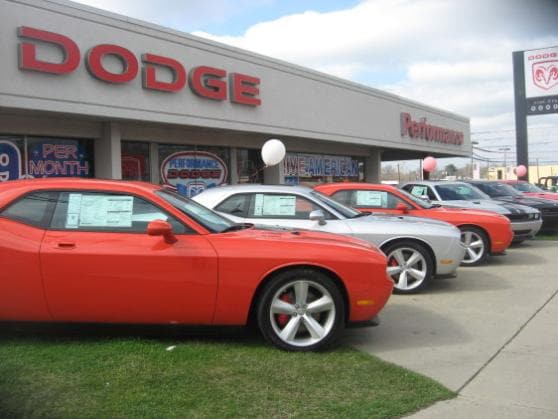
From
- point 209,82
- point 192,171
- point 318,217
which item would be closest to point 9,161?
point 209,82

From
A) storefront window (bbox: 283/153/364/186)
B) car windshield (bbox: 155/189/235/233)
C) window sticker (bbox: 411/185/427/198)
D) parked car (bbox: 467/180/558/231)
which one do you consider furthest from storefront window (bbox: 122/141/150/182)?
car windshield (bbox: 155/189/235/233)

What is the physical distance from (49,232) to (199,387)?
5.95 feet

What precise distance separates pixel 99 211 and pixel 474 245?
22.5ft

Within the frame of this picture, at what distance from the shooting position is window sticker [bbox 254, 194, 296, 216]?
740 centimetres

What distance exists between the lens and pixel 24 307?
454 cm

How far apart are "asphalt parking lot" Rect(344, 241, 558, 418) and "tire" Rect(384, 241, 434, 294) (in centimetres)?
16

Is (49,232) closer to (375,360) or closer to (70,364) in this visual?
(70,364)

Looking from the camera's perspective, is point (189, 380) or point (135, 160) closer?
point (189, 380)

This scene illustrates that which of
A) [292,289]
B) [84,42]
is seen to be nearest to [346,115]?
[84,42]

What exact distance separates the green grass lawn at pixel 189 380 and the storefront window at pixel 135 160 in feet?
32.2

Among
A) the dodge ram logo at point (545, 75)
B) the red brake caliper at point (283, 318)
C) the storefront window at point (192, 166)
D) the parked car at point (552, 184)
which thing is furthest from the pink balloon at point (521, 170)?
the red brake caliper at point (283, 318)

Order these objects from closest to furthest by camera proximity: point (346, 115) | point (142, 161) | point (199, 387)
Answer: point (199, 387)
point (142, 161)
point (346, 115)

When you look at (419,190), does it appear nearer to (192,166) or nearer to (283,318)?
(192,166)

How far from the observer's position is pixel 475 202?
463 inches
